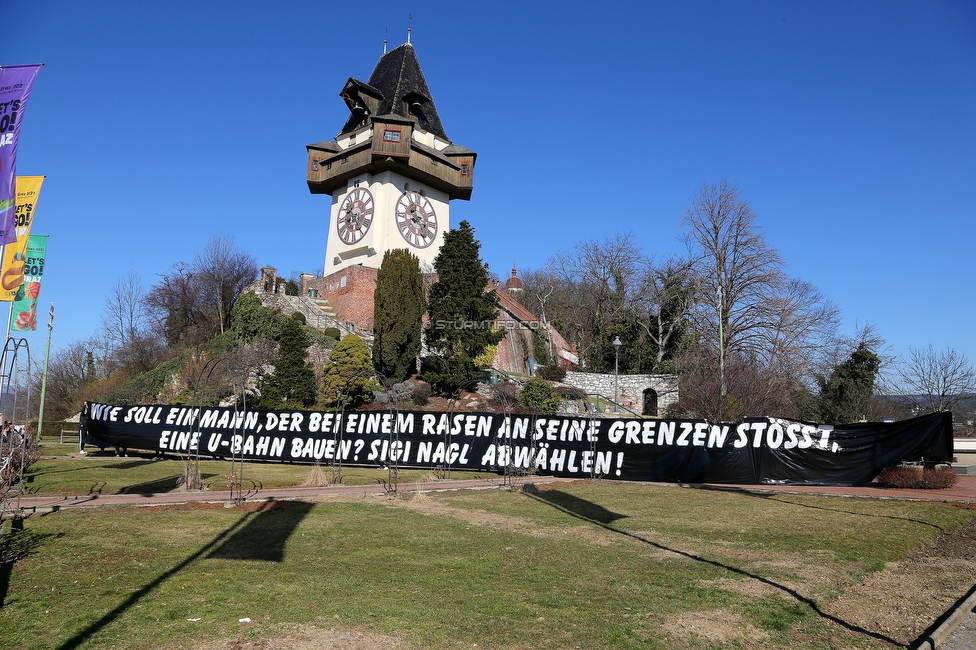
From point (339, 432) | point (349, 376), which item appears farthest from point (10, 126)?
point (349, 376)

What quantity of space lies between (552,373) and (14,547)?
119 feet

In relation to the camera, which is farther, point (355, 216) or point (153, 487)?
point (355, 216)

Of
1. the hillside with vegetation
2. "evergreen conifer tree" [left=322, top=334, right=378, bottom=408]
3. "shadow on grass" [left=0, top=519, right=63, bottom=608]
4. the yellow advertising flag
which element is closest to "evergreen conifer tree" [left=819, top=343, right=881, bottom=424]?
the hillside with vegetation

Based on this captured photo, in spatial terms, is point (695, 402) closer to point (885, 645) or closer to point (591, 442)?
point (591, 442)

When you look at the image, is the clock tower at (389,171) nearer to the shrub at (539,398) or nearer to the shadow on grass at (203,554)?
the shrub at (539,398)

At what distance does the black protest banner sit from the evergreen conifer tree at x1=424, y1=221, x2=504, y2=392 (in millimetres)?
11394

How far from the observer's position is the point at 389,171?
43750 mm

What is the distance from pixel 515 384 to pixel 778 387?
14298mm

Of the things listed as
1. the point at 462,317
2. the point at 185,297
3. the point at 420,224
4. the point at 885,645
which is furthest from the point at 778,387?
the point at 185,297

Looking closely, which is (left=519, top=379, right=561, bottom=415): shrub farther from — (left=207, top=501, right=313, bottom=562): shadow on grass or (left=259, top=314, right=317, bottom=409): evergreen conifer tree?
(left=207, top=501, right=313, bottom=562): shadow on grass

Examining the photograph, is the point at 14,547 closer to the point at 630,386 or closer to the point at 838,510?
the point at 838,510

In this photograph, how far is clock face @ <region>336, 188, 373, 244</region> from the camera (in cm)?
4391

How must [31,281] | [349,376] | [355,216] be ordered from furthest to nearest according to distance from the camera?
1. [355,216]
2. [349,376]
3. [31,281]

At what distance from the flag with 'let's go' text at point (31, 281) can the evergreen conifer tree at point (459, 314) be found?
17.2 meters
